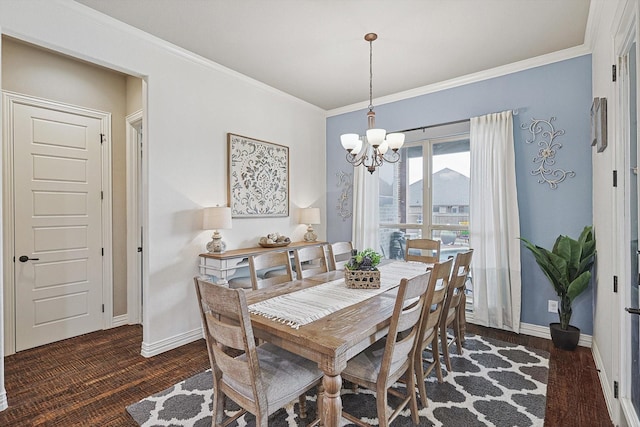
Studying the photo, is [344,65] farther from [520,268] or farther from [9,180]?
[9,180]

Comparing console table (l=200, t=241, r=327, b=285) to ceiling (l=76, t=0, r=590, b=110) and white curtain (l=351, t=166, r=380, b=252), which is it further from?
ceiling (l=76, t=0, r=590, b=110)

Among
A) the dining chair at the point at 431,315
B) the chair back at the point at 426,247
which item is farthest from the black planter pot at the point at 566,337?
the dining chair at the point at 431,315

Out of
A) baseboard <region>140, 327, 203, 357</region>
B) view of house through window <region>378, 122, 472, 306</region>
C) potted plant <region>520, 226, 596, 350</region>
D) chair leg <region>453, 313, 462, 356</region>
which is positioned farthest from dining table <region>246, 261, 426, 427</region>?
view of house through window <region>378, 122, 472, 306</region>

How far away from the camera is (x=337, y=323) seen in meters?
1.69

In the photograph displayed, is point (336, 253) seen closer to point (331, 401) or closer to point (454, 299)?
point (454, 299)

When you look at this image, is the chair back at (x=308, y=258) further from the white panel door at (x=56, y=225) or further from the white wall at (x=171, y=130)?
the white panel door at (x=56, y=225)

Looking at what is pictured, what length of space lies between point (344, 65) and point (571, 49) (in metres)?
2.17

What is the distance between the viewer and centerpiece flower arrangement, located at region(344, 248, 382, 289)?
235 cm

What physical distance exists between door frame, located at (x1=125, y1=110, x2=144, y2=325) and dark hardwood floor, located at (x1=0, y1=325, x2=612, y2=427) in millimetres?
442

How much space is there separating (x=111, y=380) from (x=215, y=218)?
1529 millimetres

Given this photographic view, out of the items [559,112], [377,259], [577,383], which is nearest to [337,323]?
[377,259]

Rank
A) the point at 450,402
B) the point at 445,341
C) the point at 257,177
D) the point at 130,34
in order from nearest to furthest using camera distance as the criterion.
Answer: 1. the point at 450,402
2. the point at 445,341
3. the point at 130,34
4. the point at 257,177

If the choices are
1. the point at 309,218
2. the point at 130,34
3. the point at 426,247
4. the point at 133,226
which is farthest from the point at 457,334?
the point at 130,34

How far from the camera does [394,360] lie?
1.69 metres
